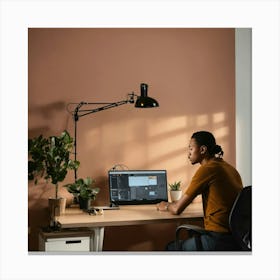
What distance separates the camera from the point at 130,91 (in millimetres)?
4828

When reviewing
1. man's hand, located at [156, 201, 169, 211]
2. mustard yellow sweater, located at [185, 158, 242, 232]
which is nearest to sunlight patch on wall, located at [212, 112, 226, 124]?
man's hand, located at [156, 201, 169, 211]

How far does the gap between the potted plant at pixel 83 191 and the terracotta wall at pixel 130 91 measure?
0.76 ft

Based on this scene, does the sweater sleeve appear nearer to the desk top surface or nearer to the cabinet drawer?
the desk top surface

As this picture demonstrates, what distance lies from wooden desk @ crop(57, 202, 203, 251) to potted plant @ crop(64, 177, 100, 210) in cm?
8

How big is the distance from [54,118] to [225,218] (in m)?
1.68

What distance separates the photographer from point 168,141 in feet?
16.3

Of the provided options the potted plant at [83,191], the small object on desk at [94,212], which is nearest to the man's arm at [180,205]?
the small object on desk at [94,212]

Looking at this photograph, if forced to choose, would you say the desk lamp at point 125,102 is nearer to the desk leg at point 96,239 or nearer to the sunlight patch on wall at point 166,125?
the sunlight patch on wall at point 166,125

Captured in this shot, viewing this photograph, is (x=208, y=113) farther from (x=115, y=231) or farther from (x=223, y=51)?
(x=115, y=231)

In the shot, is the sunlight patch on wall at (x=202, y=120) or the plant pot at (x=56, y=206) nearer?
the plant pot at (x=56, y=206)

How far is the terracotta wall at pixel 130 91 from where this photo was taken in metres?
4.59

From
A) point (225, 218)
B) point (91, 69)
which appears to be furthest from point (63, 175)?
point (225, 218)

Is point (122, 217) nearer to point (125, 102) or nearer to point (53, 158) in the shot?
point (53, 158)
